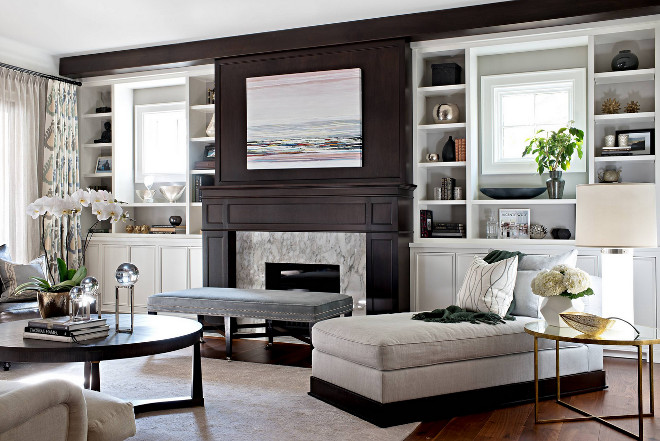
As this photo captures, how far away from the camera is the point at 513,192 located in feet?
17.3

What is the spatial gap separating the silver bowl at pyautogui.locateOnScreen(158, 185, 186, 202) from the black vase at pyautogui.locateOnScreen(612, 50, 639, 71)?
413 cm

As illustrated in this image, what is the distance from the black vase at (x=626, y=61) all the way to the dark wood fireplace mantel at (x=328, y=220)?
72.7 inches

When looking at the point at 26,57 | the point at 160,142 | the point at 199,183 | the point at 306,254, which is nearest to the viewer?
the point at 306,254

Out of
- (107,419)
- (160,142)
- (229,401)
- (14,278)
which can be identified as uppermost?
(160,142)

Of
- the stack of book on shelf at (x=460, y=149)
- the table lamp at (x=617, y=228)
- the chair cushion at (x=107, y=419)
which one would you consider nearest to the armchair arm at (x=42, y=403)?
the chair cushion at (x=107, y=419)

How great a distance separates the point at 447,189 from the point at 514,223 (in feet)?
2.05

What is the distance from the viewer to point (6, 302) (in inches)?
187

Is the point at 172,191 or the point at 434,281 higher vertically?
the point at 172,191

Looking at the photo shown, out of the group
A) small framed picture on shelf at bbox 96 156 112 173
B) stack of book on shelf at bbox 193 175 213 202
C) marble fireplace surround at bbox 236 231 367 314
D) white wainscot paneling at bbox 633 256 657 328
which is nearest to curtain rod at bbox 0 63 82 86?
small framed picture on shelf at bbox 96 156 112 173

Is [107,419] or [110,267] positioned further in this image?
[110,267]

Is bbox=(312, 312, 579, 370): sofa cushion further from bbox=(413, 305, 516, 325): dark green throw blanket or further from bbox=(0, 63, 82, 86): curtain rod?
bbox=(0, 63, 82, 86): curtain rod

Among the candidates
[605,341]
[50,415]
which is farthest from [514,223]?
[50,415]

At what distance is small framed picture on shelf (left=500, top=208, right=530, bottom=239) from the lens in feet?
17.6

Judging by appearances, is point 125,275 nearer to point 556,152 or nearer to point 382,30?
point 382,30
